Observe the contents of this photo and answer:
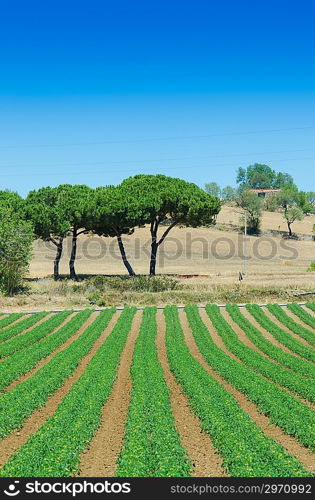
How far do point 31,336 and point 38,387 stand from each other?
9.40m

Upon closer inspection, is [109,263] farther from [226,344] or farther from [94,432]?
[94,432]

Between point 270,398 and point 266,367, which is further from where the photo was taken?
point 266,367

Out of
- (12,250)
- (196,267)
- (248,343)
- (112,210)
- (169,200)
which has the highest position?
(169,200)

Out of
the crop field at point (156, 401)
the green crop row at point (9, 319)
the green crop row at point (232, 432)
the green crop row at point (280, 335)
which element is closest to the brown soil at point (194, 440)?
the crop field at point (156, 401)

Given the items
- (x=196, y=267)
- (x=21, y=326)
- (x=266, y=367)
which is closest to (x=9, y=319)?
(x=21, y=326)

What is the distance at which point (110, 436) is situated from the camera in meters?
12.7

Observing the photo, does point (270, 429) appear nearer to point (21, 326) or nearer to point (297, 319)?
point (21, 326)

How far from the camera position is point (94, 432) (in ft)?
42.0

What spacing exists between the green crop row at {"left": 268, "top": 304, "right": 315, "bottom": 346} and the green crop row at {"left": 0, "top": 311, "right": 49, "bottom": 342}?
54.8 ft

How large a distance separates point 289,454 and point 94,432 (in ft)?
17.8

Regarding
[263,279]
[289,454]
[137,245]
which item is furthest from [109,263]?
[289,454]

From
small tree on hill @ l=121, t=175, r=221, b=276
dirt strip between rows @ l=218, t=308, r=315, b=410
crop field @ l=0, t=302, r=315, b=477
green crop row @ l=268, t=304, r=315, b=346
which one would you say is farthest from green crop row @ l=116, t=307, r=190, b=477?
small tree on hill @ l=121, t=175, r=221, b=276

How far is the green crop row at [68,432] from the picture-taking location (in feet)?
33.3

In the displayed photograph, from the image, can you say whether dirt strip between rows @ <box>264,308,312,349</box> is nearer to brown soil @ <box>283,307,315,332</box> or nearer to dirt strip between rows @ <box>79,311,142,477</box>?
brown soil @ <box>283,307,315,332</box>
